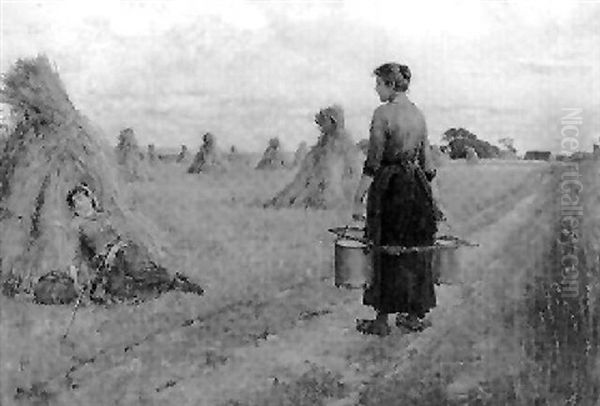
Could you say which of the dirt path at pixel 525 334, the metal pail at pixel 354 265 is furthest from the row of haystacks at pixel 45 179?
the dirt path at pixel 525 334

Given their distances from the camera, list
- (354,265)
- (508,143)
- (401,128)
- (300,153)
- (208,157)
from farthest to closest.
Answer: (300,153) → (508,143) → (208,157) → (354,265) → (401,128)

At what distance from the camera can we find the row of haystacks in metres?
3.55

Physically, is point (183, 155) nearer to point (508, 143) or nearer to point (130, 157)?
point (130, 157)

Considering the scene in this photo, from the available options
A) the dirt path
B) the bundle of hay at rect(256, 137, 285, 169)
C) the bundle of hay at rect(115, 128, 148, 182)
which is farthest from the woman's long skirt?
the bundle of hay at rect(115, 128, 148, 182)

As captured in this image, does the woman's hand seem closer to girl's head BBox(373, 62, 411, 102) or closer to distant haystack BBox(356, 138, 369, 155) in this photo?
distant haystack BBox(356, 138, 369, 155)

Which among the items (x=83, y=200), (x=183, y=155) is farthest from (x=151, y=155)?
(x=83, y=200)

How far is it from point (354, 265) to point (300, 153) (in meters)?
0.70

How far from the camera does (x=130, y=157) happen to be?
3.69 meters

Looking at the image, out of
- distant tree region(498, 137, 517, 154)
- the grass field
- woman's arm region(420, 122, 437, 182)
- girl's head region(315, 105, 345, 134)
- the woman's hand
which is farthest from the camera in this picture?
distant tree region(498, 137, 517, 154)

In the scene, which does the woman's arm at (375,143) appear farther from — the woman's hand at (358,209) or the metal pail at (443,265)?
the metal pail at (443,265)

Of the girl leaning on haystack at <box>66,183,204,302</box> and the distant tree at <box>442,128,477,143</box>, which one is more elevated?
the distant tree at <box>442,128,477,143</box>

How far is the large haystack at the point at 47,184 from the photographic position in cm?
355

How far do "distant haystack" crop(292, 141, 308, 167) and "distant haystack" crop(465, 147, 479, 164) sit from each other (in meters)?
0.70

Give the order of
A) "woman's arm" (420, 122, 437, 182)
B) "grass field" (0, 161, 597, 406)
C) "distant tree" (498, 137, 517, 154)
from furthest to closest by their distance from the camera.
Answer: "distant tree" (498, 137, 517, 154) < "woman's arm" (420, 122, 437, 182) < "grass field" (0, 161, 597, 406)
